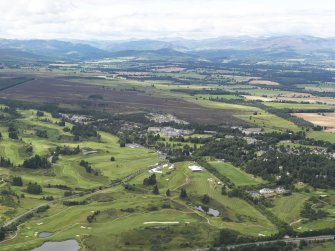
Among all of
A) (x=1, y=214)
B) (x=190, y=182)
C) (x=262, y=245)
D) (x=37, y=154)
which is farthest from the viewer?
(x=37, y=154)

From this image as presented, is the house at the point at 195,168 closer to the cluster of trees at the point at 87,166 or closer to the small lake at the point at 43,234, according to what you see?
the cluster of trees at the point at 87,166

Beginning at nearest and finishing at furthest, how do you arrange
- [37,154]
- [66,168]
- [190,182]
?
[190,182] < [66,168] < [37,154]

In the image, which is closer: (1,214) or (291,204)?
(1,214)

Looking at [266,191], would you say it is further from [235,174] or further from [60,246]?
[60,246]

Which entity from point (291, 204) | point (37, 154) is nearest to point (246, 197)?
point (291, 204)

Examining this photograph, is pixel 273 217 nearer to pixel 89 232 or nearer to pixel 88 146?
pixel 89 232

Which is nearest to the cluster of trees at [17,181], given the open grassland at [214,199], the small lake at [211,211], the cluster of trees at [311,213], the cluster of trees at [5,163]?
the cluster of trees at [5,163]

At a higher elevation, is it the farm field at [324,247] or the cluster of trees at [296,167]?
the cluster of trees at [296,167]

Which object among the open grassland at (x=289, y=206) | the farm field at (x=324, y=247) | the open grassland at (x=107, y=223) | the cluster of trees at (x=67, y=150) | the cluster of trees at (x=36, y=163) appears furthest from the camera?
the cluster of trees at (x=67, y=150)
